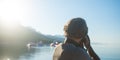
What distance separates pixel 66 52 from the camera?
97.0 inches

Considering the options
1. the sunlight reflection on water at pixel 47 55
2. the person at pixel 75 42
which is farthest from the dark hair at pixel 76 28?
the sunlight reflection on water at pixel 47 55

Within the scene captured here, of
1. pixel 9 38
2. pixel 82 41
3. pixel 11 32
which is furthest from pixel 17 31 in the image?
pixel 82 41

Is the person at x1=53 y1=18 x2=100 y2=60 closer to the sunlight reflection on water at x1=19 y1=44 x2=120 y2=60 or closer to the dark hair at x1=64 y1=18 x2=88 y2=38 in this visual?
the dark hair at x1=64 y1=18 x2=88 y2=38

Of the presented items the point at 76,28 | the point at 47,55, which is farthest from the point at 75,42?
the point at 47,55

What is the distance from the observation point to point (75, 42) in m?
2.48

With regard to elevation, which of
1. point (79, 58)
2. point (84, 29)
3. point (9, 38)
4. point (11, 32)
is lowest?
point (79, 58)

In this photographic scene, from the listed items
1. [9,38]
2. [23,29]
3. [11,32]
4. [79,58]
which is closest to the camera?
[79,58]

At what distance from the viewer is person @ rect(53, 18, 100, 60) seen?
2.43 metres

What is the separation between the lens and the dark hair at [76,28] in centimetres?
245

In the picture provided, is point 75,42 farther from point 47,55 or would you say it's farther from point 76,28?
point 47,55

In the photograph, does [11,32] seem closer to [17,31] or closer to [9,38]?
[17,31]

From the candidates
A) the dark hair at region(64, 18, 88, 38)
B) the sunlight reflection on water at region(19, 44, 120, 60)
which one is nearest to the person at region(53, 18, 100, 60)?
the dark hair at region(64, 18, 88, 38)

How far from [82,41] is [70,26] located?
0.15 m

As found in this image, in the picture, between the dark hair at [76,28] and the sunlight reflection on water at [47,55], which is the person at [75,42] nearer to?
the dark hair at [76,28]
